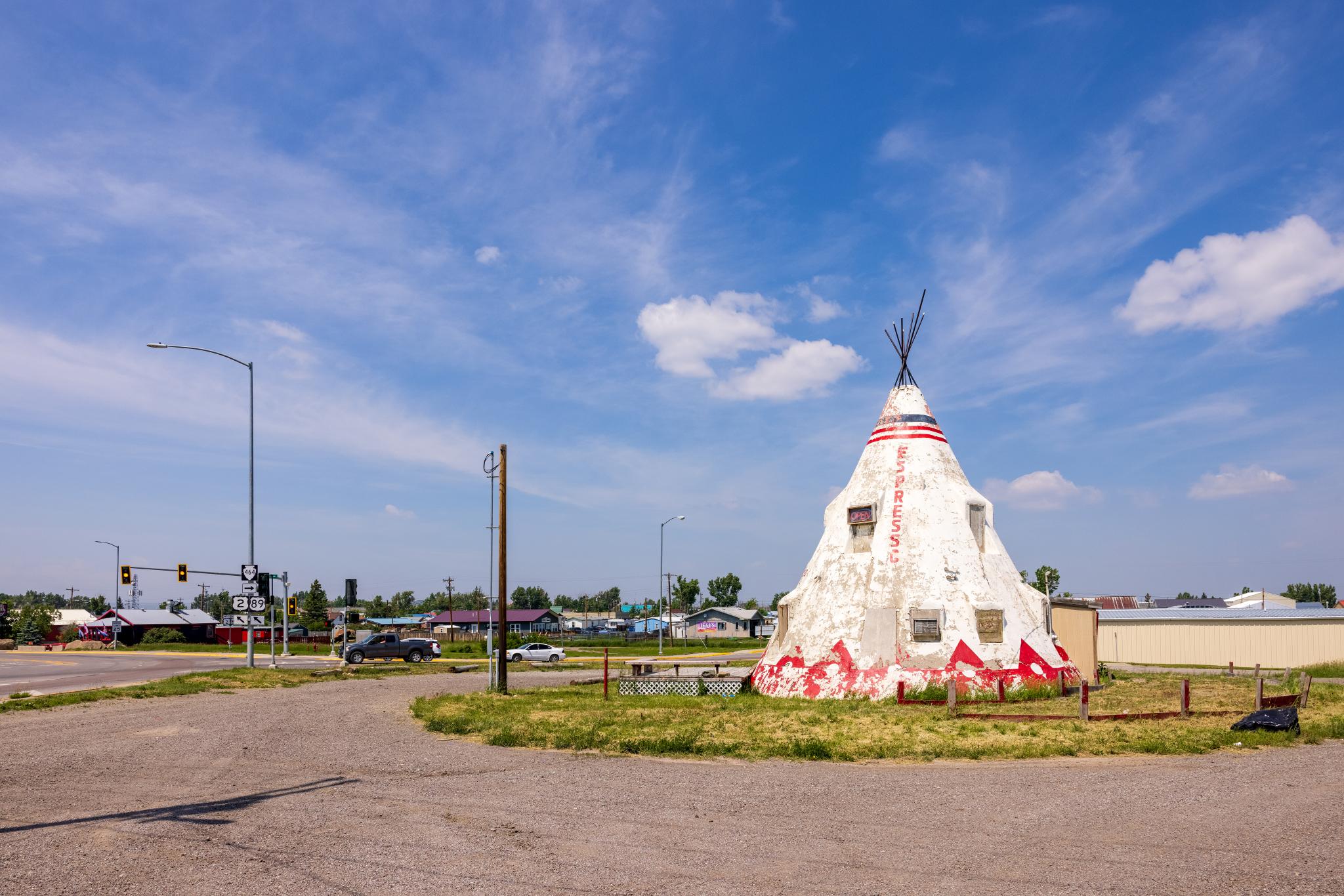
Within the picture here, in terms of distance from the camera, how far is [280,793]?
10.9 metres

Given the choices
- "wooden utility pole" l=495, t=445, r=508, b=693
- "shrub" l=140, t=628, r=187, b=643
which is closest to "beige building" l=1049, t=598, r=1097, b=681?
"wooden utility pole" l=495, t=445, r=508, b=693

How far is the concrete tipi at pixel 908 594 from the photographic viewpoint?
68.7ft

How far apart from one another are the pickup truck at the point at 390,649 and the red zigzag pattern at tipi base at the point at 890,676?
27550 mm

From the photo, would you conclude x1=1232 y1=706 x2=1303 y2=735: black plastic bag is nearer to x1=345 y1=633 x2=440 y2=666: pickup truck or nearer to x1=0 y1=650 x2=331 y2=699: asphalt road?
x1=0 y1=650 x2=331 y2=699: asphalt road

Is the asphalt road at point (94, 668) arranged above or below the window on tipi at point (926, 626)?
below

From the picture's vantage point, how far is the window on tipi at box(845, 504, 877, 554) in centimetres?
2344

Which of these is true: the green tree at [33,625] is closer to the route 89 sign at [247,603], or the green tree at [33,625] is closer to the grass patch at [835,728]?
the route 89 sign at [247,603]

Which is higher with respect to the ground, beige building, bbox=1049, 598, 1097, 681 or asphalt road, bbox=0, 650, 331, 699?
beige building, bbox=1049, 598, 1097, 681

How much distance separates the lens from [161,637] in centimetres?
7956

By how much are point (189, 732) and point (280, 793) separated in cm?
727

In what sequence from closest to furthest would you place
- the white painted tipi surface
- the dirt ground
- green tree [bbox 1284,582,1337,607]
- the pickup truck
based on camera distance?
the dirt ground → the white painted tipi surface → the pickup truck → green tree [bbox 1284,582,1337,607]

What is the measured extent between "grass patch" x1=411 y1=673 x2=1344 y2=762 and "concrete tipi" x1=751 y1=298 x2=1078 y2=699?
108 centimetres

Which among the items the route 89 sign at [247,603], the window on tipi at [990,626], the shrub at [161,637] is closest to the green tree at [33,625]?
the shrub at [161,637]

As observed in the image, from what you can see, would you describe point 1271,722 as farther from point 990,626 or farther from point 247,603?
point 247,603
